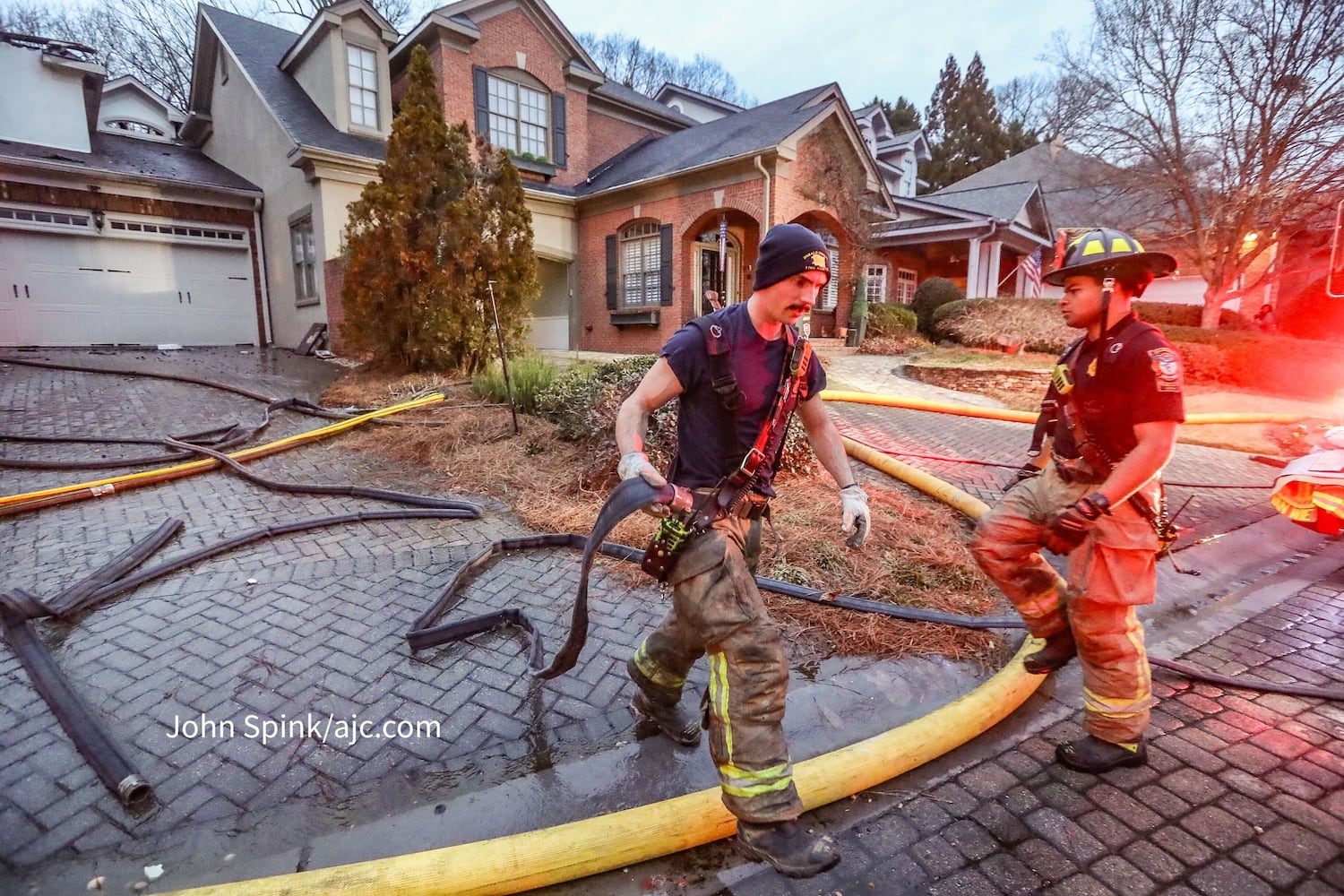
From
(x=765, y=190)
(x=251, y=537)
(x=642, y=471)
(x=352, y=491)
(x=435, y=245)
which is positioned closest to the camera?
(x=642, y=471)

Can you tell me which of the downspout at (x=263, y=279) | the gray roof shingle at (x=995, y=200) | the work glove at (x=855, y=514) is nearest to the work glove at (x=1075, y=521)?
the work glove at (x=855, y=514)

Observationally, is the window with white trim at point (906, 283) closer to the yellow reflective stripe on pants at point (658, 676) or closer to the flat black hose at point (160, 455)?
the flat black hose at point (160, 455)

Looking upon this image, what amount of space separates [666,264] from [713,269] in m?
2.20

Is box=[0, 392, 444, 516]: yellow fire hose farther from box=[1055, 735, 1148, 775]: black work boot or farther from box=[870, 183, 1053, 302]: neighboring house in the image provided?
box=[870, 183, 1053, 302]: neighboring house

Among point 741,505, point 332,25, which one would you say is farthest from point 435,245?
point 741,505

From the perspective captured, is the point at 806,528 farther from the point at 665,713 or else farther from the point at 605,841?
the point at 605,841

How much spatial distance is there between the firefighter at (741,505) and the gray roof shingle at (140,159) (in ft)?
57.9

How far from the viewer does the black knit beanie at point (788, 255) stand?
2.25 metres

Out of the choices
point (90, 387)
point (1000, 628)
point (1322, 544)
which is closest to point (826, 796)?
point (1000, 628)

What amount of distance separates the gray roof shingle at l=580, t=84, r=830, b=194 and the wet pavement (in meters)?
12.2

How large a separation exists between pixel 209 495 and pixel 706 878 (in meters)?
5.37

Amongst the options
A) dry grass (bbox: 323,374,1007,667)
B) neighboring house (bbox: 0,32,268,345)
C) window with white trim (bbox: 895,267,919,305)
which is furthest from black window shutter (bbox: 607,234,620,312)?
window with white trim (bbox: 895,267,919,305)

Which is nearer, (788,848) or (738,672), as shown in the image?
(788,848)

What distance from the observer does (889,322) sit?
56.0 feet
